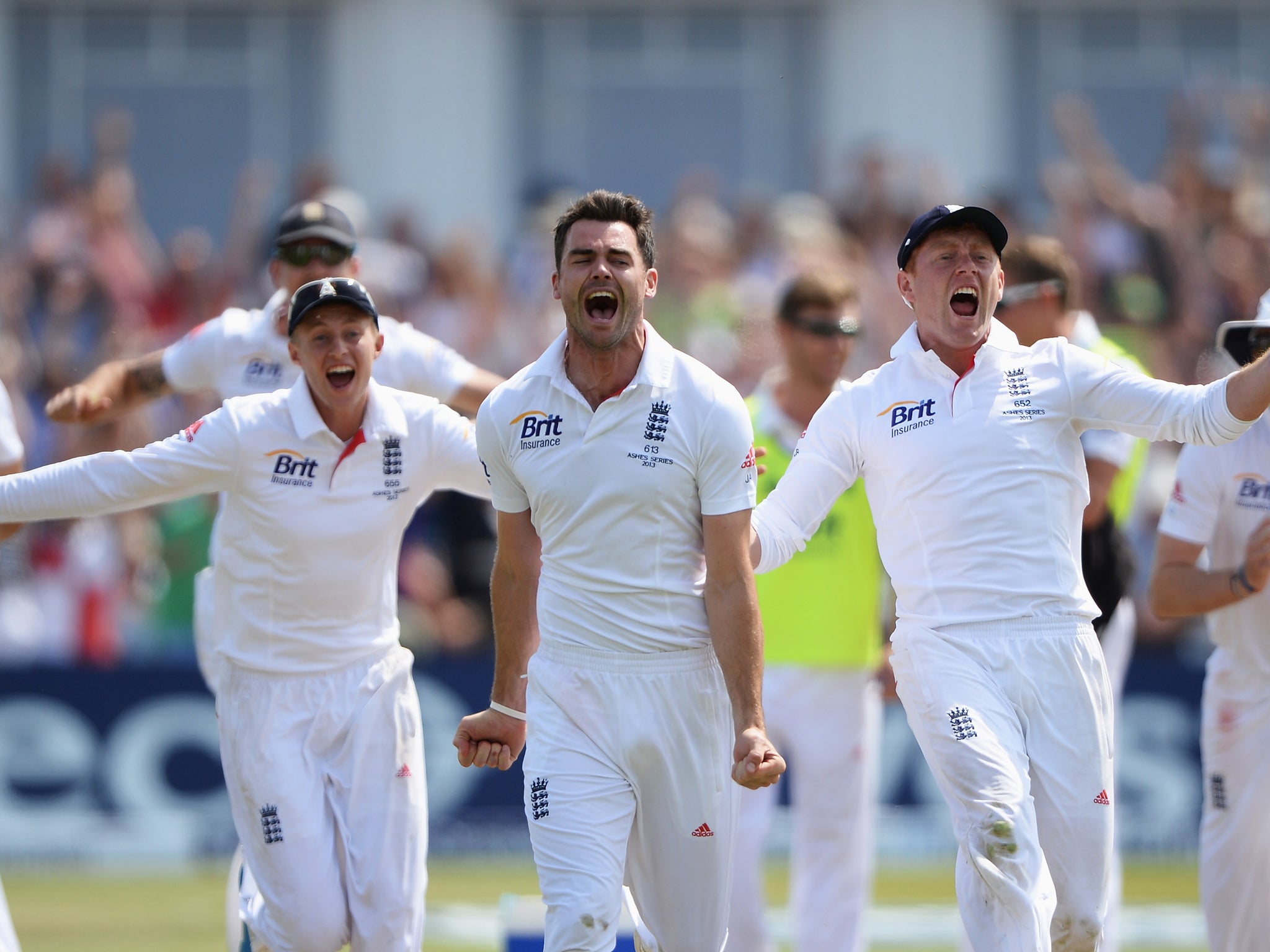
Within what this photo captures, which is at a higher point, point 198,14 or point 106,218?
point 198,14

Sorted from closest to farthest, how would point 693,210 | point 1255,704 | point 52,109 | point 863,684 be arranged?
point 1255,704 < point 863,684 < point 693,210 < point 52,109

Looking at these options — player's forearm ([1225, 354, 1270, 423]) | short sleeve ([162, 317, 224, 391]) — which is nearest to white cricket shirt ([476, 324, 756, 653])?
player's forearm ([1225, 354, 1270, 423])

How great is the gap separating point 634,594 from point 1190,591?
7.81 ft

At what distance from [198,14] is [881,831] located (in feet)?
38.7

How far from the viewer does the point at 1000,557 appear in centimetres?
576

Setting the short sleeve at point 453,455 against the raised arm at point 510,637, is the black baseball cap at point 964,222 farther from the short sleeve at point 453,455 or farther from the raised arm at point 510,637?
the short sleeve at point 453,455

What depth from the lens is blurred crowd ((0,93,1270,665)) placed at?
1266cm

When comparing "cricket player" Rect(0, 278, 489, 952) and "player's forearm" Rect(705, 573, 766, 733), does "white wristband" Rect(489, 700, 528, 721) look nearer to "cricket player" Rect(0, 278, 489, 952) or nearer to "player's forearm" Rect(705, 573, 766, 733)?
"cricket player" Rect(0, 278, 489, 952)

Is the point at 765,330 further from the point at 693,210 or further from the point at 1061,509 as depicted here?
the point at 1061,509

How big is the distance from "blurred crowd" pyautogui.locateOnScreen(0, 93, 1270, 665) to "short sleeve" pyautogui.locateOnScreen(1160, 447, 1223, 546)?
4.33 metres

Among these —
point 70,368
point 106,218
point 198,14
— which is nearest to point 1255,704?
point 70,368

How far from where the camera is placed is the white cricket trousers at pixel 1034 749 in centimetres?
558

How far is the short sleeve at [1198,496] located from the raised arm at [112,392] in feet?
13.6

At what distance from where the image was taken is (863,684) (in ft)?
25.9
